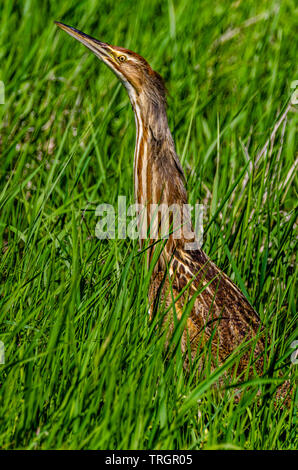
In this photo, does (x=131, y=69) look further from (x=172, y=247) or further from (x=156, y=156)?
(x=172, y=247)

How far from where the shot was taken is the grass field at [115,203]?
221 cm

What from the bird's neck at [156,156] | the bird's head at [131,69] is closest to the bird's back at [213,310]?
the bird's neck at [156,156]

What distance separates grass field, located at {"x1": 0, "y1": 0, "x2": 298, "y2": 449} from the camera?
2211mm

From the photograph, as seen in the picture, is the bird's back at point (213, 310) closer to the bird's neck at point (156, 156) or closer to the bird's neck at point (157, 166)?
the bird's neck at point (157, 166)

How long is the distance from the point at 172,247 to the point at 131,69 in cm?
76

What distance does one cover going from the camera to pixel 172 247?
10.1 ft

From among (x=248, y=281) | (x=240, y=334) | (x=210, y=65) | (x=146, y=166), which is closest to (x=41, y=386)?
(x=240, y=334)

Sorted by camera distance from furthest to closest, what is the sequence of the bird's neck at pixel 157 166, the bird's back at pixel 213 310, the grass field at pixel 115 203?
the bird's neck at pixel 157 166 → the bird's back at pixel 213 310 → the grass field at pixel 115 203

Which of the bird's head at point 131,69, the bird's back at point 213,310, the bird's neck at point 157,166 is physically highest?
the bird's head at point 131,69

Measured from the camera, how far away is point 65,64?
155 inches

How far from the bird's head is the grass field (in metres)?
0.26

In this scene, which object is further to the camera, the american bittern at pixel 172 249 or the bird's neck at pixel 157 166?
the bird's neck at pixel 157 166
